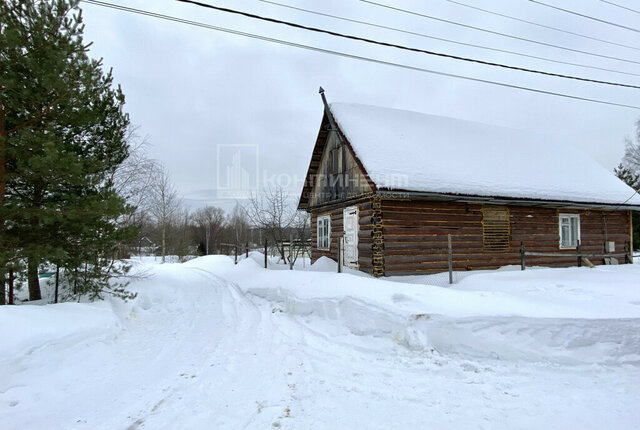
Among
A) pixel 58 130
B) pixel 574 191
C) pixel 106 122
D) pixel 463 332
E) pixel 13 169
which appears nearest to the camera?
pixel 463 332

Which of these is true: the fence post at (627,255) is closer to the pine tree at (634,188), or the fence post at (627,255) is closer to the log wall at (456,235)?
the log wall at (456,235)

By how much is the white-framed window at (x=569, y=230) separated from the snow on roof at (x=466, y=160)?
1.08 m

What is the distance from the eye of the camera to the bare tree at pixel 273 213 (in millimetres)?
22250

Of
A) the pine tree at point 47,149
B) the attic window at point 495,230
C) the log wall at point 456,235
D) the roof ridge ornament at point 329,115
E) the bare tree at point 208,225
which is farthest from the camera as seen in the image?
the bare tree at point 208,225

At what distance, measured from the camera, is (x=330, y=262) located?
549 inches

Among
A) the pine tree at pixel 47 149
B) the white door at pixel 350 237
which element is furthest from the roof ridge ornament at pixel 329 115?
the pine tree at pixel 47 149

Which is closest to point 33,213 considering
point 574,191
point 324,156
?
point 324,156

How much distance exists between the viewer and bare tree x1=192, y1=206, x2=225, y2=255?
51362 millimetres

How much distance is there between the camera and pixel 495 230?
1379cm

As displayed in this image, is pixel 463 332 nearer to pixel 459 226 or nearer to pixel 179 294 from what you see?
pixel 459 226

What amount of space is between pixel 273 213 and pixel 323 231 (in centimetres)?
Answer: 647

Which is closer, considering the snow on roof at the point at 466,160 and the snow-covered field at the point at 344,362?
the snow-covered field at the point at 344,362

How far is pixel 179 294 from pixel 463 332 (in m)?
9.13

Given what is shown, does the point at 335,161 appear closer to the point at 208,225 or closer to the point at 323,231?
the point at 323,231
